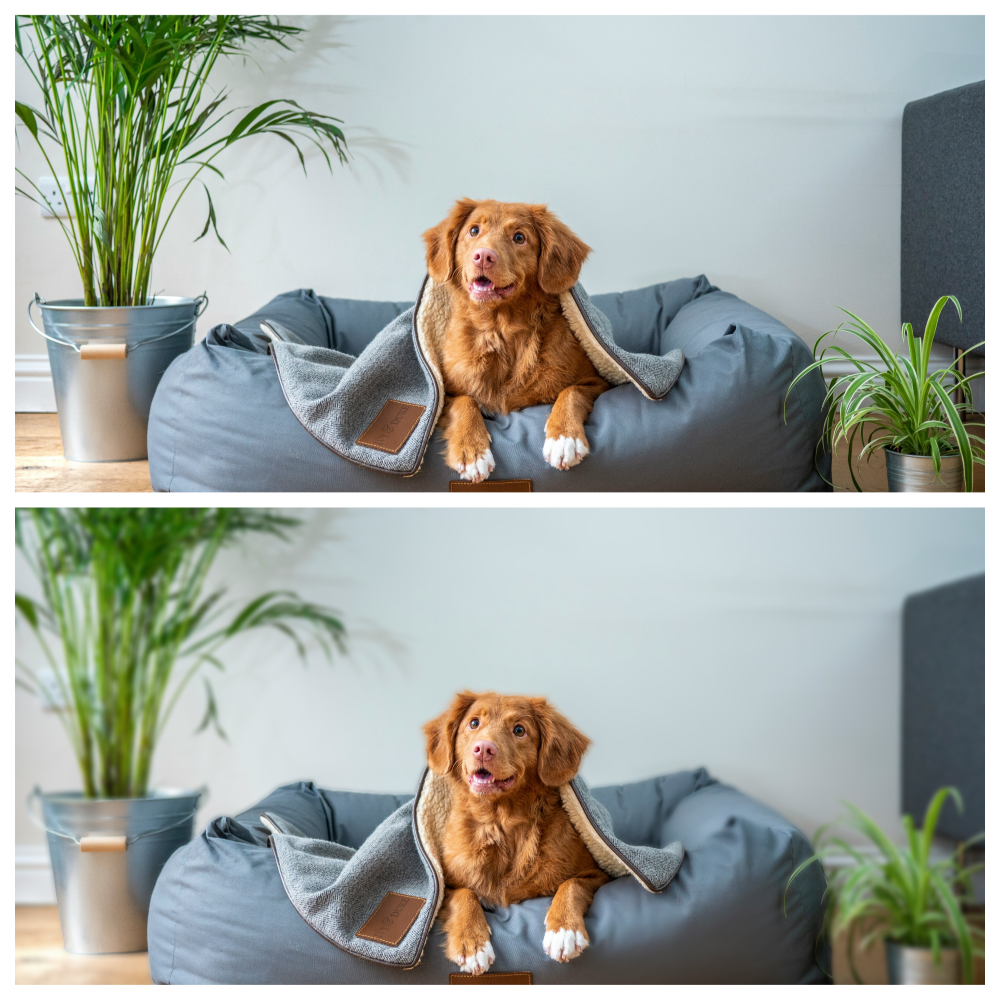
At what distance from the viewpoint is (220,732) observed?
2.25m

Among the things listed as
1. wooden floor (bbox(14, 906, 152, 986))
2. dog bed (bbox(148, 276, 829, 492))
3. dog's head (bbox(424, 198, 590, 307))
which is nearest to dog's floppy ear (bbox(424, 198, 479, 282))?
dog's head (bbox(424, 198, 590, 307))

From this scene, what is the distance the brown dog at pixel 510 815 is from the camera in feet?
4.17

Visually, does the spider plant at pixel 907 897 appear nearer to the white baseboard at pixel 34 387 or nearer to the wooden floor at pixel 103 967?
the wooden floor at pixel 103 967

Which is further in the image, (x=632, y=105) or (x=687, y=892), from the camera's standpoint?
(x=632, y=105)

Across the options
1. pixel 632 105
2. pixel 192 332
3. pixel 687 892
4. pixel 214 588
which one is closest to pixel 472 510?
pixel 214 588

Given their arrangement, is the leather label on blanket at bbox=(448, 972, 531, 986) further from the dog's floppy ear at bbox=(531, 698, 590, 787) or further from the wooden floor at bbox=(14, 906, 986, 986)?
the wooden floor at bbox=(14, 906, 986, 986)

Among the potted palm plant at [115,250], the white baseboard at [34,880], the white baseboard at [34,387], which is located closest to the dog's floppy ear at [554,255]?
the potted palm plant at [115,250]

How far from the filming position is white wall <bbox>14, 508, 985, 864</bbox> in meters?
2.32

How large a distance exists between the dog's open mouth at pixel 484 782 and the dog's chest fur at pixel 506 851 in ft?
0.18

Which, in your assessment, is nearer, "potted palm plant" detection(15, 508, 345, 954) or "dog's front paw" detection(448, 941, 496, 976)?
"dog's front paw" detection(448, 941, 496, 976)

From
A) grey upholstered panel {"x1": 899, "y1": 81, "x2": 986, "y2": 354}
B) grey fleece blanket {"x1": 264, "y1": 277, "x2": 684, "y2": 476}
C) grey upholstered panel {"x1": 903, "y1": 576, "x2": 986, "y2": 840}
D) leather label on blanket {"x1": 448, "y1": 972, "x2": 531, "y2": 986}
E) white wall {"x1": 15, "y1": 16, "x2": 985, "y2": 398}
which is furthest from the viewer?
white wall {"x1": 15, "y1": 16, "x2": 985, "y2": 398}

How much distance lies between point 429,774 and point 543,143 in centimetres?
154
